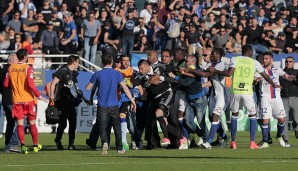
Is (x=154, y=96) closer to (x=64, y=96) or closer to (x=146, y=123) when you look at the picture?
(x=146, y=123)

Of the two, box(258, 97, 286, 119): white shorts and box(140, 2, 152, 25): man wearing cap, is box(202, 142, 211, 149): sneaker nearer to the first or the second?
box(258, 97, 286, 119): white shorts

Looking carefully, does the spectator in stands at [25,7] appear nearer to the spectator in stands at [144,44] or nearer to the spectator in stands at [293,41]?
the spectator in stands at [144,44]

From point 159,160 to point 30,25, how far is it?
18571mm

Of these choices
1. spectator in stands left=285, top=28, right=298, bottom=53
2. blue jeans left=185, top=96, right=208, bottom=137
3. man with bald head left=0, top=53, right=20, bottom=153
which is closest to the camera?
man with bald head left=0, top=53, right=20, bottom=153

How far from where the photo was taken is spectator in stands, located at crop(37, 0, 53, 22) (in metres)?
36.8

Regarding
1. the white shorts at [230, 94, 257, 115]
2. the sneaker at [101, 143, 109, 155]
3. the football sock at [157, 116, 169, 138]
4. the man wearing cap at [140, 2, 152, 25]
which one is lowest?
the sneaker at [101, 143, 109, 155]

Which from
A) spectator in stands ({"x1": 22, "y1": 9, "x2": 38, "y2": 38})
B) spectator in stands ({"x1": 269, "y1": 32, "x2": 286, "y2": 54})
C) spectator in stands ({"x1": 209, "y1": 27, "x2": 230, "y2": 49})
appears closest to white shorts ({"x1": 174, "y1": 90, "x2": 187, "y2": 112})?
spectator in stands ({"x1": 209, "y1": 27, "x2": 230, "y2": 49})

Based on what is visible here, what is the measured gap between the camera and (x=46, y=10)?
37.0 m

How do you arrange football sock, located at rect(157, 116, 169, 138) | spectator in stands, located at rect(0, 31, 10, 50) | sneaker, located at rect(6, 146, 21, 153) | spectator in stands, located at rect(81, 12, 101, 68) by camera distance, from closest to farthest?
sneaker, located at rect(6, 146, 21, 153) < football sock, located at rect(157, 116, 169, 138) < spectator in stands, located at rect(0, 31, 10, 50) < spectator in stands, located at rect(81, 12, 101, 68)

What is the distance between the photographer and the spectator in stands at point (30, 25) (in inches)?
1441

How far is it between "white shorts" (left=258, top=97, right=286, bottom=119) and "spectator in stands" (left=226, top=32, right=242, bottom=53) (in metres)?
12.7

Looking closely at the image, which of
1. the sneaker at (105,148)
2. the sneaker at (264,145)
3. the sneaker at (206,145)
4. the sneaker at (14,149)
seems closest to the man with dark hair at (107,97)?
the sneaker at (105,148)

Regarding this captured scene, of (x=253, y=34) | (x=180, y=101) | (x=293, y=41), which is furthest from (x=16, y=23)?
(x=180, y=101)

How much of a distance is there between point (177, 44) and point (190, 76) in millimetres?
13436
